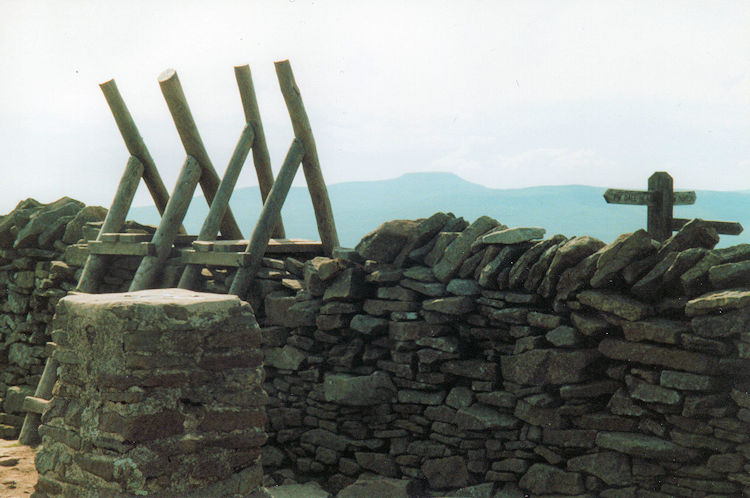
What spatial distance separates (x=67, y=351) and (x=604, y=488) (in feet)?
12.7

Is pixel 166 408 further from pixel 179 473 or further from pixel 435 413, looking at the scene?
pixel 435 413

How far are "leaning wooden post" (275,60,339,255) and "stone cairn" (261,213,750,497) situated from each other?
0.75 m

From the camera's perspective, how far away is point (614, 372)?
5.61 metres

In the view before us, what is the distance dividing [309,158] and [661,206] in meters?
3.50

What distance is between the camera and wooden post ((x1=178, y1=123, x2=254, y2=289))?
7.84 metres

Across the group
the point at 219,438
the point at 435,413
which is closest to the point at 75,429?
the point at 219,438

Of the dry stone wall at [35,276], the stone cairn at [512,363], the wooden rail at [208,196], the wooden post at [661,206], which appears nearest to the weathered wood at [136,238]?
the wooden rail at [208,196]

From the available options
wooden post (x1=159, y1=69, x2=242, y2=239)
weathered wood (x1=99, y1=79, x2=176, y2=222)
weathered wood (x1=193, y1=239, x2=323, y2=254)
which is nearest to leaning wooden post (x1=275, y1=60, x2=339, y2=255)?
weathered wood (x1=193, y1=239, x2=323, y2=254)

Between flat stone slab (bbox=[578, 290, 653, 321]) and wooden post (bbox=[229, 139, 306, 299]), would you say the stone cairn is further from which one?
wooden post (bbox=[229, 139, 306, 299])

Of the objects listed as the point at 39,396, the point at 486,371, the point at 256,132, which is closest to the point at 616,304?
the point at 486,371

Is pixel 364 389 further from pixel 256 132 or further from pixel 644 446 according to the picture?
pixel 256 132

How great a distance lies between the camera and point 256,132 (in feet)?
27.9

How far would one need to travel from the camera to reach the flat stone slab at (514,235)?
6.05 m

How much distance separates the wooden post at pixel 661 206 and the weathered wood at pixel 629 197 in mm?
58
